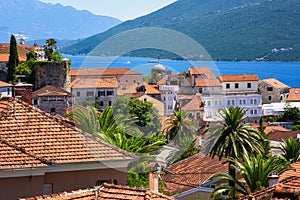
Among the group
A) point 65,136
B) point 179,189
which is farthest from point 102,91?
point 65,136

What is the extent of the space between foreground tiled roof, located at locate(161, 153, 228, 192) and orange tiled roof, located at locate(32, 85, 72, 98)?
A: 30855mm

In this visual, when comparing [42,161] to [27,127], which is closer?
[42,161]

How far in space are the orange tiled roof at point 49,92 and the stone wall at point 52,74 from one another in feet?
7.99

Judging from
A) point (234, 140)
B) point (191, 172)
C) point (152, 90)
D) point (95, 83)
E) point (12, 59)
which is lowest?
point (191, 172)

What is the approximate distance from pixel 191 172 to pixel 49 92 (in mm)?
37152

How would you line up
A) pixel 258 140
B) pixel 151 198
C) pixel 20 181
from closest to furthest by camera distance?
1. pixel 151 198
2. pixel 20 181
3. pixel 258 140

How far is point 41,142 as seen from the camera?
1448cm

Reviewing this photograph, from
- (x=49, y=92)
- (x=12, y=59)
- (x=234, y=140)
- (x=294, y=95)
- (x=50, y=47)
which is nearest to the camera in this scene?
(x=234, y=140)

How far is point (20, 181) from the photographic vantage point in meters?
13.7

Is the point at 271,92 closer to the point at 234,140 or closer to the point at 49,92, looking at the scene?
the point at 49,92

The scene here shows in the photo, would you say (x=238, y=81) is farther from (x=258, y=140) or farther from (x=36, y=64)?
(x=258, y=140)

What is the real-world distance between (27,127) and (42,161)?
Result: 1.33 meters

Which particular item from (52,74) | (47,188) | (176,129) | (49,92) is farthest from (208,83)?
(47,188)

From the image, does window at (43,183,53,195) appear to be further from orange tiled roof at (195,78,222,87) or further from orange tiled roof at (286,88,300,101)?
orange tiled roof at (286,88,300,101)
